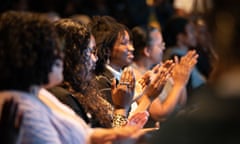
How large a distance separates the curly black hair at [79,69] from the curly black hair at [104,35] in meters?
0.51

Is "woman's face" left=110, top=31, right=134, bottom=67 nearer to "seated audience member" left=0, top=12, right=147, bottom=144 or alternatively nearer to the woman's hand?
the woman's hand

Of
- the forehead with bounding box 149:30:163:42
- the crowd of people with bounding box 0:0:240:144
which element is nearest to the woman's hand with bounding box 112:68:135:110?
the crowd of people with bounding box 0:0:240:144

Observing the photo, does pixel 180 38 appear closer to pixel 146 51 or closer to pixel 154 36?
pixel 154 36

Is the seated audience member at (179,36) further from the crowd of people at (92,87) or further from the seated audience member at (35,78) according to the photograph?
the seated audience member at (35,78)

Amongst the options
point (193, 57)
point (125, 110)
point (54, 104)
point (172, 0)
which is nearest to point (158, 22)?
point (172, 0)

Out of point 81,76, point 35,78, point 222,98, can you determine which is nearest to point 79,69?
point 81,76

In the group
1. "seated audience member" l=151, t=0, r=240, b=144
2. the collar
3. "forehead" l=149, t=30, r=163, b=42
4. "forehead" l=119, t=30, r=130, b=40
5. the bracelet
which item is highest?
"forehead" l=149, t=30, r=163, b=42

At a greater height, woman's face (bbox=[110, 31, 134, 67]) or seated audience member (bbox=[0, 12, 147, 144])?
woman's face (bbox=[110, 31, 134, 67])

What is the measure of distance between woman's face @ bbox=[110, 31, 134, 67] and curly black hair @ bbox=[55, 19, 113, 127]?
603 mm

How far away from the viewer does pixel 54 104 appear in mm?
1828

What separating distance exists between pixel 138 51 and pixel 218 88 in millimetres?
2401

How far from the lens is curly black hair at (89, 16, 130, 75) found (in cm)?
296

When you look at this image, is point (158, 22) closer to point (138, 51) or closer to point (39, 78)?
point (138, 51)

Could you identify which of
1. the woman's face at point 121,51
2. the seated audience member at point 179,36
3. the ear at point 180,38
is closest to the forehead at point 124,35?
the woman's face at point 121,51
